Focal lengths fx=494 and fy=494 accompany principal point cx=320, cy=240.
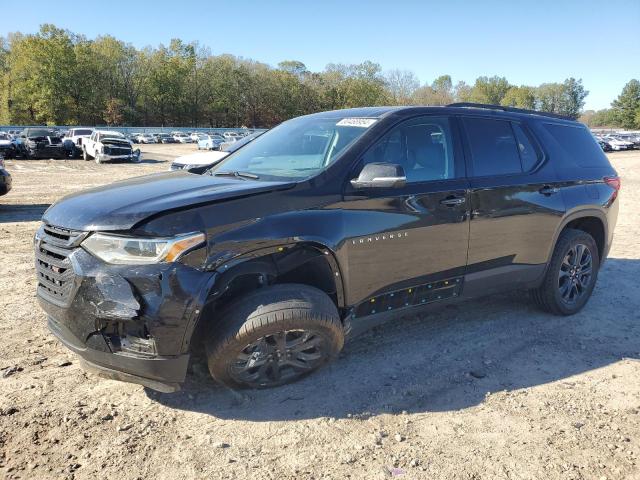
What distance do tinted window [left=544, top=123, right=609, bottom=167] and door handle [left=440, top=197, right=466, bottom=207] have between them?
1545mm

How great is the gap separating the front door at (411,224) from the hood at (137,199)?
1.93ft

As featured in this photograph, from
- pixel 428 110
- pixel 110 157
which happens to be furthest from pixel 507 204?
pixel 110 157

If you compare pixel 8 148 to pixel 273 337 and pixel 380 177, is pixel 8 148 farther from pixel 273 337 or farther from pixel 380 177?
pixel 380 177

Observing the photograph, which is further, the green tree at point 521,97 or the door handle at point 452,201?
the green tree at point 521,97

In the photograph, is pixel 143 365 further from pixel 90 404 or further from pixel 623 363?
pixel 623 363

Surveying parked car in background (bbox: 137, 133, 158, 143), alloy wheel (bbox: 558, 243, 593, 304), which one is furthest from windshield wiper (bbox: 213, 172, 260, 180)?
parked car in background (bbox: 137, 133, 158, 143)

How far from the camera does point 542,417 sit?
9.87 ft

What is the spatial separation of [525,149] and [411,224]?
62.6 inches

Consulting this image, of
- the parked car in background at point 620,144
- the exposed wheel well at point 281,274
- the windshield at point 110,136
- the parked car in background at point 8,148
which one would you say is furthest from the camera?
the parked car in background at point 620,144

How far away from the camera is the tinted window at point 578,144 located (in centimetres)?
461

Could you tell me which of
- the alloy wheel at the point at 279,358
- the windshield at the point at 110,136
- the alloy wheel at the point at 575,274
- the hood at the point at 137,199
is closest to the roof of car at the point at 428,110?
the hood at the point at 137,199

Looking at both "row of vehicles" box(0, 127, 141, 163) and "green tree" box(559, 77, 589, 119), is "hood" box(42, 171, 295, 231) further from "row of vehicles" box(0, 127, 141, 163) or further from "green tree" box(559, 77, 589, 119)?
"green tree" box(559, 77, 589, 119)

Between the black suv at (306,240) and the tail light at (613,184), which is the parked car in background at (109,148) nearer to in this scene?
the black suv at (306,240)

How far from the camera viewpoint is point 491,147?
4.04m
